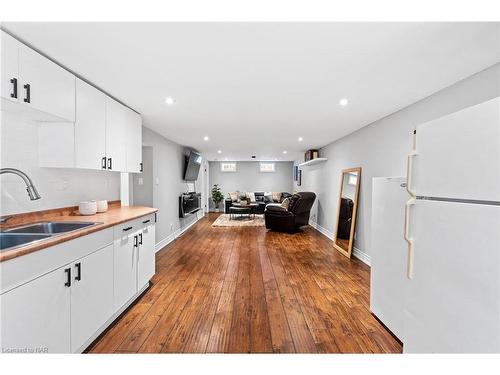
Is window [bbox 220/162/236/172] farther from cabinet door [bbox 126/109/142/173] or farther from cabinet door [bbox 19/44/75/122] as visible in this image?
cabinet door [bbox 19/44/75/122]

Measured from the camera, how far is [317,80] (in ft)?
6.48

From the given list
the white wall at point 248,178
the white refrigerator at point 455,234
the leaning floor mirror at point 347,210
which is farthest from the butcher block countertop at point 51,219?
the white wall at point 248,178

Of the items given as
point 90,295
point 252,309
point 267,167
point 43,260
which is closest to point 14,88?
point 43,260

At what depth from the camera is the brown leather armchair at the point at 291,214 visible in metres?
5.47

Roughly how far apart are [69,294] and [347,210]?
4.12 metres

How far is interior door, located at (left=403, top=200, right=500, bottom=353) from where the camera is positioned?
3.21 feet

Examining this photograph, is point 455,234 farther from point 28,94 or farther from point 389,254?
point 28,94

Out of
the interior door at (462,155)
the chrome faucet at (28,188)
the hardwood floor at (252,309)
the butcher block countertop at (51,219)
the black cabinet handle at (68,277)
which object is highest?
the interior door at (462,155)

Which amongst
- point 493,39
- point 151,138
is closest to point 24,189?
point 151,138

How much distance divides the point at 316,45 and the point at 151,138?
10.8 ft

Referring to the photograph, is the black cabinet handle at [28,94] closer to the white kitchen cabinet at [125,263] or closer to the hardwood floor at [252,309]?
the white kitchen cabinet at [125,263]

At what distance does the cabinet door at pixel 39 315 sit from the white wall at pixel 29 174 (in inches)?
32.2

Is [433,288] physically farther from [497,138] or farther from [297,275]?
[297,275]

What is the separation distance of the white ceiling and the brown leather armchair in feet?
9.84
